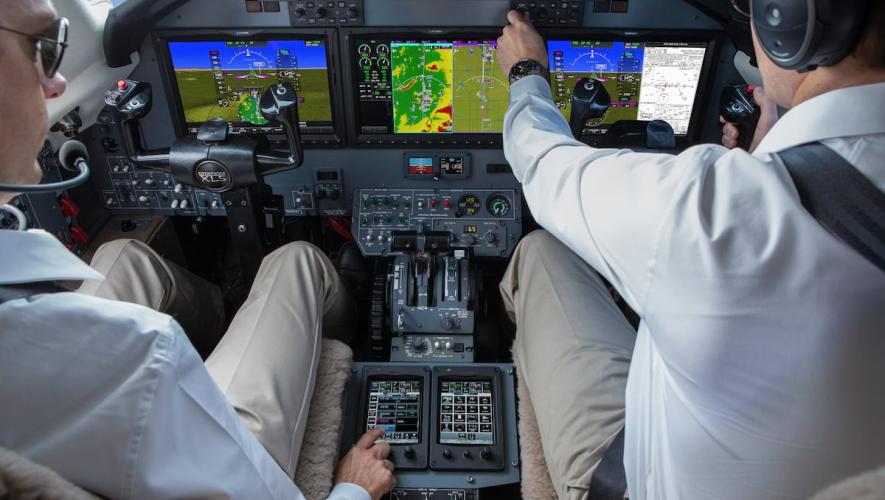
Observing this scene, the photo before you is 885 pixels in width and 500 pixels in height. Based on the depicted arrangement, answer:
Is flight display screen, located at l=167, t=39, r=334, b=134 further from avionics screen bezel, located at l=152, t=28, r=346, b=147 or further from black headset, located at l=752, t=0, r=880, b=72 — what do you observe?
black headset, located at l=752, t=0, r=880, b=72

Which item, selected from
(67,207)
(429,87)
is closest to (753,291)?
(429,87)

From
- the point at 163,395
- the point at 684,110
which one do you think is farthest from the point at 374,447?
the point at 684,110

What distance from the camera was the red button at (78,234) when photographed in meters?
2.32

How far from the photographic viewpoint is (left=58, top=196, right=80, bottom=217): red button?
2268mm

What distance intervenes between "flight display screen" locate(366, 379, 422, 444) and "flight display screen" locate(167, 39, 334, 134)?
1.03 meters

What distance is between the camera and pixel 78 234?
2.34 meters

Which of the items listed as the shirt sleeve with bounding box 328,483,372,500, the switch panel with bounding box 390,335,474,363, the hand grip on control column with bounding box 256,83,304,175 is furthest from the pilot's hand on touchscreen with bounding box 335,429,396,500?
the hand grip on control column with bounding box 256,83,304,175

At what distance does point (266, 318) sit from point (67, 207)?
1.02 meters

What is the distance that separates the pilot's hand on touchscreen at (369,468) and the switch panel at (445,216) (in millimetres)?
962

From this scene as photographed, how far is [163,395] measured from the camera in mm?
858

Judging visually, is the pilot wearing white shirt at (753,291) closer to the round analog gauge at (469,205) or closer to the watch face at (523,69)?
the watch face at (523,69)

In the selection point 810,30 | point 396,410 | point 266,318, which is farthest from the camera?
point 396,410

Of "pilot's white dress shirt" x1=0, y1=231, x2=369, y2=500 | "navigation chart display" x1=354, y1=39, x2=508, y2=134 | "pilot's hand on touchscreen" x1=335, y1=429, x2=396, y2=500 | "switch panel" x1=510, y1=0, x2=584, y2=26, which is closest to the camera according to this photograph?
"pilot's white dress shirt" x1=0, y1=231, x2=369, y2=500

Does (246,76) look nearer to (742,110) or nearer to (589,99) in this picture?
(589,99)
